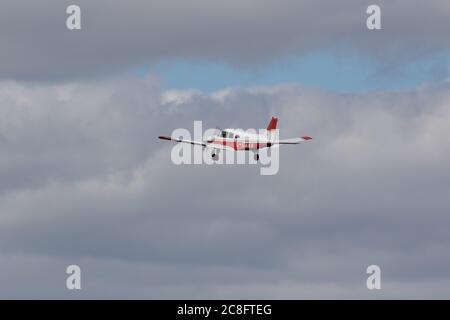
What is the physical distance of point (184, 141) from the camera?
16238 centimetres
